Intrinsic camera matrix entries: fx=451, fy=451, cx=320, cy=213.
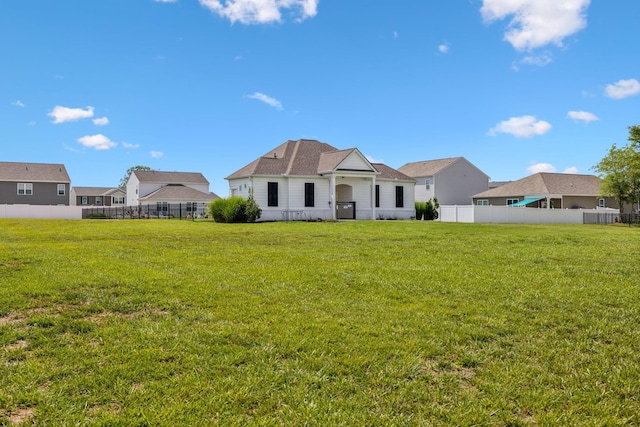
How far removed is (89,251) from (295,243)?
583 cm

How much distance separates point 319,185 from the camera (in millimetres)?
32281

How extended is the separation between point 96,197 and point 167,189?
25.8 meters

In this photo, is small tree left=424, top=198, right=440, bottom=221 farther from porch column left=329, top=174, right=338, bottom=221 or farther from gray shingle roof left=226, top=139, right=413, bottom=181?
porch column left=329, top=174, right=338, bottom=221

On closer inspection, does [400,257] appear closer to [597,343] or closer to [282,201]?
[597,343]

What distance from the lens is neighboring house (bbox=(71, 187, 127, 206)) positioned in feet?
240

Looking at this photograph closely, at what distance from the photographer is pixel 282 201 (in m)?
31.2

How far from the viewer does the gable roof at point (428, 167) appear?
1913 inches

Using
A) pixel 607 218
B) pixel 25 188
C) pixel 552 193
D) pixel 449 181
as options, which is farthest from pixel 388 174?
pixel 25 188

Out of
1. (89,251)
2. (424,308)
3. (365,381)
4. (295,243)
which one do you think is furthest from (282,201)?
(365,381)

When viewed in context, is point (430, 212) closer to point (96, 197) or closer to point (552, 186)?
point (552, 186)

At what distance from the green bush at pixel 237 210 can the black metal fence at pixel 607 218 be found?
27456 millimetres

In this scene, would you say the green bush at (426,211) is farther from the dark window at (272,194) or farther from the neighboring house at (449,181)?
the dark window at (272,194)

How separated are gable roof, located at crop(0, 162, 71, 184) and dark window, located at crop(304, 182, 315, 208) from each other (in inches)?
1310

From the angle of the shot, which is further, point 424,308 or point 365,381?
point 424,308
